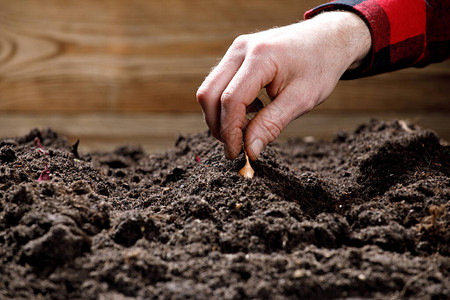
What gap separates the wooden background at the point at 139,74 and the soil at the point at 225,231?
1.15 m

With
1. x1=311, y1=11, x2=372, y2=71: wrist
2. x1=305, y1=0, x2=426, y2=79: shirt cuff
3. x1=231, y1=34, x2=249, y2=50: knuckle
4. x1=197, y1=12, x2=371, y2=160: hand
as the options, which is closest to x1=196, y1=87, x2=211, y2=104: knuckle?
x1=197, y1=12, x2=371, y2=160: hand

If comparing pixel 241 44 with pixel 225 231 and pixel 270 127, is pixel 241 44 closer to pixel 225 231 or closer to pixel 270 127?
pixel 270 127

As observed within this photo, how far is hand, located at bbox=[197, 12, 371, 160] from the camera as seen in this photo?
859 millimetres

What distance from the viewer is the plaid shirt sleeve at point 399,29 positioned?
104 cm

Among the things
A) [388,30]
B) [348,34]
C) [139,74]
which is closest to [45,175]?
[348,34]

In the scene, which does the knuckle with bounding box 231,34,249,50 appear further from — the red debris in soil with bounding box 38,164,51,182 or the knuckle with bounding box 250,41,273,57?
the red debris in soil with bounding box 38,164,51,182

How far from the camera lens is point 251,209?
78 cm

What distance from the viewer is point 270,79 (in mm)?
880

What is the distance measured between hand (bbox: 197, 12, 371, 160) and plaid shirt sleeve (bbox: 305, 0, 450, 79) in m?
0.11

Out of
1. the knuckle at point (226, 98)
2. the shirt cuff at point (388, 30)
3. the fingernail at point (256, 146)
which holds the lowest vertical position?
the fingernail at point (256, 146)

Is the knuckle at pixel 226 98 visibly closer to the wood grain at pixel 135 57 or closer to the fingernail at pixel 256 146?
the fingernail at pixel 256 146

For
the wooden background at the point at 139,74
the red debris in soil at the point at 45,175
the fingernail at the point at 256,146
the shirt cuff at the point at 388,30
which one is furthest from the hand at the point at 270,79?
the wooden background at the point at 139,74

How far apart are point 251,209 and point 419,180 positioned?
15.7 inches

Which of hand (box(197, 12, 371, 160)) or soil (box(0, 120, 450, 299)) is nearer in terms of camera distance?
soil (box(0, 120, 450, 299))
